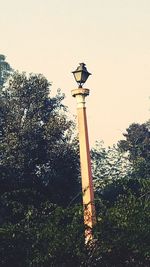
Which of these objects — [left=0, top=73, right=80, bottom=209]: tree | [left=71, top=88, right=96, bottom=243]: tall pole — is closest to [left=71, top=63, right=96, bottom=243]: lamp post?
[left=71, top=88, right=96, bottom=243]: tall pole

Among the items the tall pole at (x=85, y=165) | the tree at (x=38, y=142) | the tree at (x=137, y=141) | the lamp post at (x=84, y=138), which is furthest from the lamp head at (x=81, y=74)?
the tree at (x=137, y=141)

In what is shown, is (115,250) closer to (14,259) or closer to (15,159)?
(14,259)

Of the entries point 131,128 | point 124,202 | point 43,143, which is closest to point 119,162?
point 43,143

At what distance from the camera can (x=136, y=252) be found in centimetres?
627

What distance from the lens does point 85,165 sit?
314 inches

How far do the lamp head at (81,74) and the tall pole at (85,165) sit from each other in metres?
0.21

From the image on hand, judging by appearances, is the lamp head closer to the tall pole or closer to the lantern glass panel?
the lantern glass panel

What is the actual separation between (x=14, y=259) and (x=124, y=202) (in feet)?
6.33

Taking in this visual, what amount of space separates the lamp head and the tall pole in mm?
214

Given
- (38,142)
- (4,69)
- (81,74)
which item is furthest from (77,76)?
(4,69)

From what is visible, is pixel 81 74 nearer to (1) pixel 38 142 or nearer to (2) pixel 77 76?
(2) pixel 77 76

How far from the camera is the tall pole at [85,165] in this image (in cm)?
671

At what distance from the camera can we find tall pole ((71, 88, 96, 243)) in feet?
22.0

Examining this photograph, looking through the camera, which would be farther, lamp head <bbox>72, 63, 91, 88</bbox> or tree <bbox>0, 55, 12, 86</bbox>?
tree <bbox>0, 55, 12, 86</bbox>
